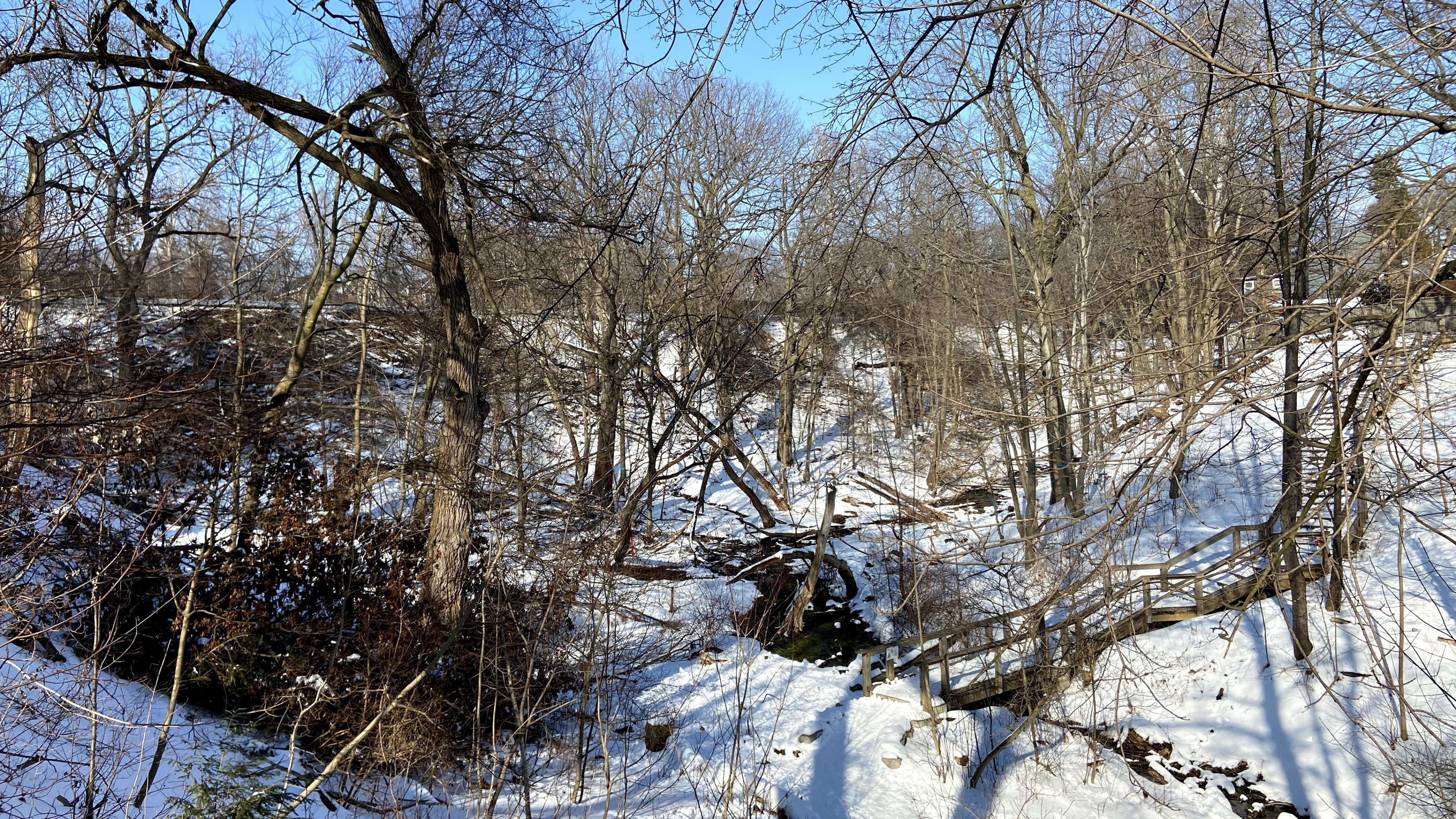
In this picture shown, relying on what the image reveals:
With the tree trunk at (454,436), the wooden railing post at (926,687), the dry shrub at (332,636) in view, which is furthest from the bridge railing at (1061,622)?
the tree trunk at (454,436)

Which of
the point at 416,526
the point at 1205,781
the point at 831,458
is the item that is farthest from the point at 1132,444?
the point at 831,458

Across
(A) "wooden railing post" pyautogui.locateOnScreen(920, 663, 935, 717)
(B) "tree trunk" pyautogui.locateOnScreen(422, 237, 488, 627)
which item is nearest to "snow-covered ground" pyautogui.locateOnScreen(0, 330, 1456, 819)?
(A) "wooden railing post" pyautogui.locateOnScreen(920, 663, 935, 717)

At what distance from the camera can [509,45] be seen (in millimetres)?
Answer: 6438

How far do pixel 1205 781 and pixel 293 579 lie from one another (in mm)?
9941

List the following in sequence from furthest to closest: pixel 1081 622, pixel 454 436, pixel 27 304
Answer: pixel 454 436 < pixel 27 304 < pixel 1081 622

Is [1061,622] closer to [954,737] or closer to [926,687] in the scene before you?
[954,737]

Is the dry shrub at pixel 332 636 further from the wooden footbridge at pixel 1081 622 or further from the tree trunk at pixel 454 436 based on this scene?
the wooden footbridge at pixel 1081 622

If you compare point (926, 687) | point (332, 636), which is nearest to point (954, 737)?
point (926, 687)

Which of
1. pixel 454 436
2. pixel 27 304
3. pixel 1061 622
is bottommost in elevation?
pixel 1061 622

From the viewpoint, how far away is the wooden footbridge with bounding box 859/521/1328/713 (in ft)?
9.19

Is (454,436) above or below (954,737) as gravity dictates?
above

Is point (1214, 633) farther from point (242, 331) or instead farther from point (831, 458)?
point (831, 458)

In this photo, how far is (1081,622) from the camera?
9.97ft

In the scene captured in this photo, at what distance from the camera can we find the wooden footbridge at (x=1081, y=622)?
9.19ft
